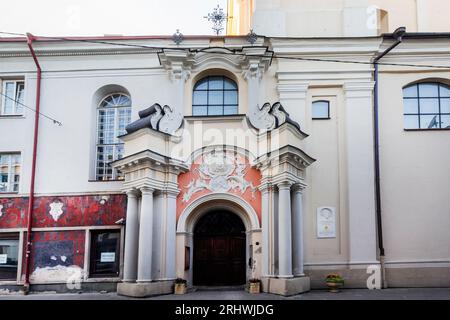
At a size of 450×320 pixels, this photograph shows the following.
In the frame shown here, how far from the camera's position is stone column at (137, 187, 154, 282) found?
14109 millimetres

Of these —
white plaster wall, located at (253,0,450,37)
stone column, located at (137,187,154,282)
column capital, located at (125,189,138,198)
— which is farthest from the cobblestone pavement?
white plaster wall, located at (253,0,450,37)

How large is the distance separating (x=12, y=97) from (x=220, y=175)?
24.5ft

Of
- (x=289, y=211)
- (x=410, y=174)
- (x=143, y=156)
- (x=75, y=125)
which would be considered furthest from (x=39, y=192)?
(x=410, y=174)

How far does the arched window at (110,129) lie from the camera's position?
17095 millimetres

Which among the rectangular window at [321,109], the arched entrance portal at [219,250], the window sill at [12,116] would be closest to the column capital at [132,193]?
the arched entrance portal at [219,250]

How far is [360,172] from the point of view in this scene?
15.9 metres

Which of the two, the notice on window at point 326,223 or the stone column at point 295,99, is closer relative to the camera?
the notice on window at point 326,223

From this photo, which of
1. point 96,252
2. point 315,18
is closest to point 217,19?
point 315,18

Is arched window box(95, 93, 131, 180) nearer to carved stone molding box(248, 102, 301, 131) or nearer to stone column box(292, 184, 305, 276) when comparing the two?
carved stone molding box(248, 102, 301, 131)

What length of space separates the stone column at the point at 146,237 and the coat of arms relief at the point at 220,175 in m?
1.23

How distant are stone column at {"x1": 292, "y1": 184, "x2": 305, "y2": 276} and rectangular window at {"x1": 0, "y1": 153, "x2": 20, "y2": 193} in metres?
8.50

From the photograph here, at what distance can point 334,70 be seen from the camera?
16531mm

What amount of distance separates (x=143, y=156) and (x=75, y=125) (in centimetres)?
368

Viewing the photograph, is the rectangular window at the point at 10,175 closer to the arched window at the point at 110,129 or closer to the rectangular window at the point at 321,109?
the arched window at the point at 110,129
